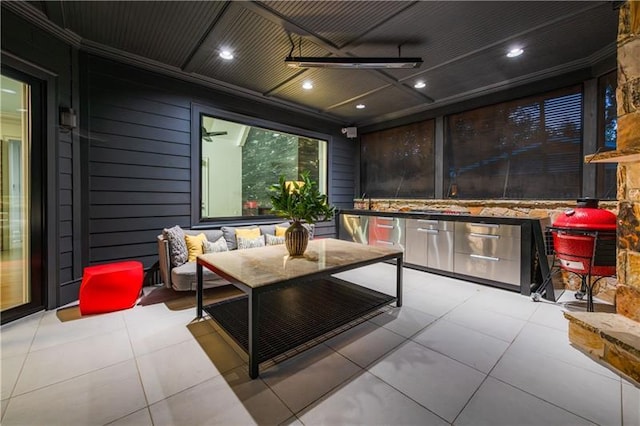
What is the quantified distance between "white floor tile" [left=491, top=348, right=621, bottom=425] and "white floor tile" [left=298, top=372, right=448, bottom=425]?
28.5 inches

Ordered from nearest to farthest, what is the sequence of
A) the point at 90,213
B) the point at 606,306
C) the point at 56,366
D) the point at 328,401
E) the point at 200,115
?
the point at 328,401 < the point at 56,366 < the point at 606,306 < the point at 90,213 < the point at 200,115

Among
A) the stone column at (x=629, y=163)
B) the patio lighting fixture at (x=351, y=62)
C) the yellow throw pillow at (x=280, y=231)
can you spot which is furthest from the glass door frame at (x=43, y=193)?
the stone column at (x=629, y=163)

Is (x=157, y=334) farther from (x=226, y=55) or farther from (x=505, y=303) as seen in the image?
(x=505, y=303)

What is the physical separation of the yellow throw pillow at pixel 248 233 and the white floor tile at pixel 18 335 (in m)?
2.16

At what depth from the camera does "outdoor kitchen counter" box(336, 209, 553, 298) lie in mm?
3248

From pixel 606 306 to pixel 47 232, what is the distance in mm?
5967

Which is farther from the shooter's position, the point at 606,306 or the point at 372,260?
the point at 606,306

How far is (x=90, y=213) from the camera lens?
3.08 metres

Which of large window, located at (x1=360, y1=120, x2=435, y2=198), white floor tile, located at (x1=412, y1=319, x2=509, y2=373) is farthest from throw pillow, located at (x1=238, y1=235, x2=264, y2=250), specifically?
large window, located at (x1=360, y1=120, x2=435, y2=198)

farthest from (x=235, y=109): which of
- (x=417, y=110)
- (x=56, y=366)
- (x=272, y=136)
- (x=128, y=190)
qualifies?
(x=56, y=366)

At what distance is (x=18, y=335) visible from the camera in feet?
7.34

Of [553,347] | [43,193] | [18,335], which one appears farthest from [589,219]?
[43,193]

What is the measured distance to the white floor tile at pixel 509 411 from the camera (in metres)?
1.39

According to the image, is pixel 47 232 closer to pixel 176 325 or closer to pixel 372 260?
pixel 176 325
